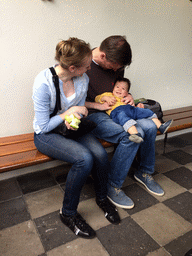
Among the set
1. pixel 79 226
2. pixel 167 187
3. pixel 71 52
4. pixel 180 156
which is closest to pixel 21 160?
pixel 79 226

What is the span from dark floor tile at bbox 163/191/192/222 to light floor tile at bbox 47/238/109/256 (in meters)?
0.79

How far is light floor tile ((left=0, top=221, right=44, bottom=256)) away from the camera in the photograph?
1435 millimetres

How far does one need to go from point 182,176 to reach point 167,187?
33cm

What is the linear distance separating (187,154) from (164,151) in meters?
0.34

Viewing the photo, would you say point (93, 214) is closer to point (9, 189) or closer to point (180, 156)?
point (9, 189)

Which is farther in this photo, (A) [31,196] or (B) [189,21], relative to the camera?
(B) [189,21]

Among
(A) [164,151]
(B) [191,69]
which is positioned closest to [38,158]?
(A) [164,151]

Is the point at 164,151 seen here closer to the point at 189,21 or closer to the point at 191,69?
the point at 191,69

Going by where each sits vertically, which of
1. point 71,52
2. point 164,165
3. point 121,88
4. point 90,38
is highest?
point 90,38

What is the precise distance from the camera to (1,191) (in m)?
2.10

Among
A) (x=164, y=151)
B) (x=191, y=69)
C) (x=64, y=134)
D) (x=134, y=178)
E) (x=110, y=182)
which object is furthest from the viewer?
(x=191, y=69)

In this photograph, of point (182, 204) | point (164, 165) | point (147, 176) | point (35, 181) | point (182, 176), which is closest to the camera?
point (182, 204)

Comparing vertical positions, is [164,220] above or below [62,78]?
below

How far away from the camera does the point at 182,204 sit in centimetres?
194
